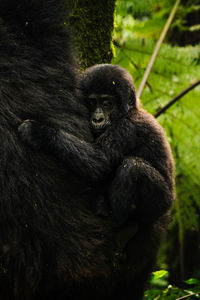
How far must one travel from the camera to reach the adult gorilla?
180 cm

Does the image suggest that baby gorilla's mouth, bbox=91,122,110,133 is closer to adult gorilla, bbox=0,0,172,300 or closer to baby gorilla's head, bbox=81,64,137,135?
baby gorilla's head, bbox=81,64,137,135

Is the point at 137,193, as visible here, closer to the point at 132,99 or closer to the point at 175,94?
the point at 132,99

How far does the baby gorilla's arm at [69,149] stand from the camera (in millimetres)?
1931

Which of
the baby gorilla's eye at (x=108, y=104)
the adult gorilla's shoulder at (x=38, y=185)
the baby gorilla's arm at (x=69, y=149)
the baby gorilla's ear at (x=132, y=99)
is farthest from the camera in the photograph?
the baby gorilla's ear at (x=132, y=99)

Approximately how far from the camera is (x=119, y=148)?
2.31 meters

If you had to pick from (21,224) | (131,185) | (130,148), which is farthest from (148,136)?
(21,224)

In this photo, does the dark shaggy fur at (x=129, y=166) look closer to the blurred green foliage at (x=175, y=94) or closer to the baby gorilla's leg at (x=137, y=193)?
the baby gorilla's leg at (x=137, y=193)

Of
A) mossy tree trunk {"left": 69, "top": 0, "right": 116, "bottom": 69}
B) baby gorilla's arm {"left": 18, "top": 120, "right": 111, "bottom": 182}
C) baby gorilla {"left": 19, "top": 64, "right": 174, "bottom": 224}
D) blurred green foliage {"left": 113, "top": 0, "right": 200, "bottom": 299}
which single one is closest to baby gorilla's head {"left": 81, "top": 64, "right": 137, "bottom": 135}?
baby gorilla {"left": 19, "top": 64, "right": 174, "bottom": 224}

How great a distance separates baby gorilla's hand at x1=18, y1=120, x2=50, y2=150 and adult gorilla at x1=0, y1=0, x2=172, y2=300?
1.8 inches

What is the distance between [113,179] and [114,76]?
83cm

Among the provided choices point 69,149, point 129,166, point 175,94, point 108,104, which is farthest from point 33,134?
point 175,94

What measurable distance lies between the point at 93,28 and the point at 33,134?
1.13 m

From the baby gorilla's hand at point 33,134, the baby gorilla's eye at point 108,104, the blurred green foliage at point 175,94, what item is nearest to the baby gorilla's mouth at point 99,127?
the baby gorilla's eye at point 108,104

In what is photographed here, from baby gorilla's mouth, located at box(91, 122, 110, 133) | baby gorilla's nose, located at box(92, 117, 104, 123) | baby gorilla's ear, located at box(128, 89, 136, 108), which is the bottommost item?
baby gorilla's mouth, located at box(91, 122, 110, 133)
